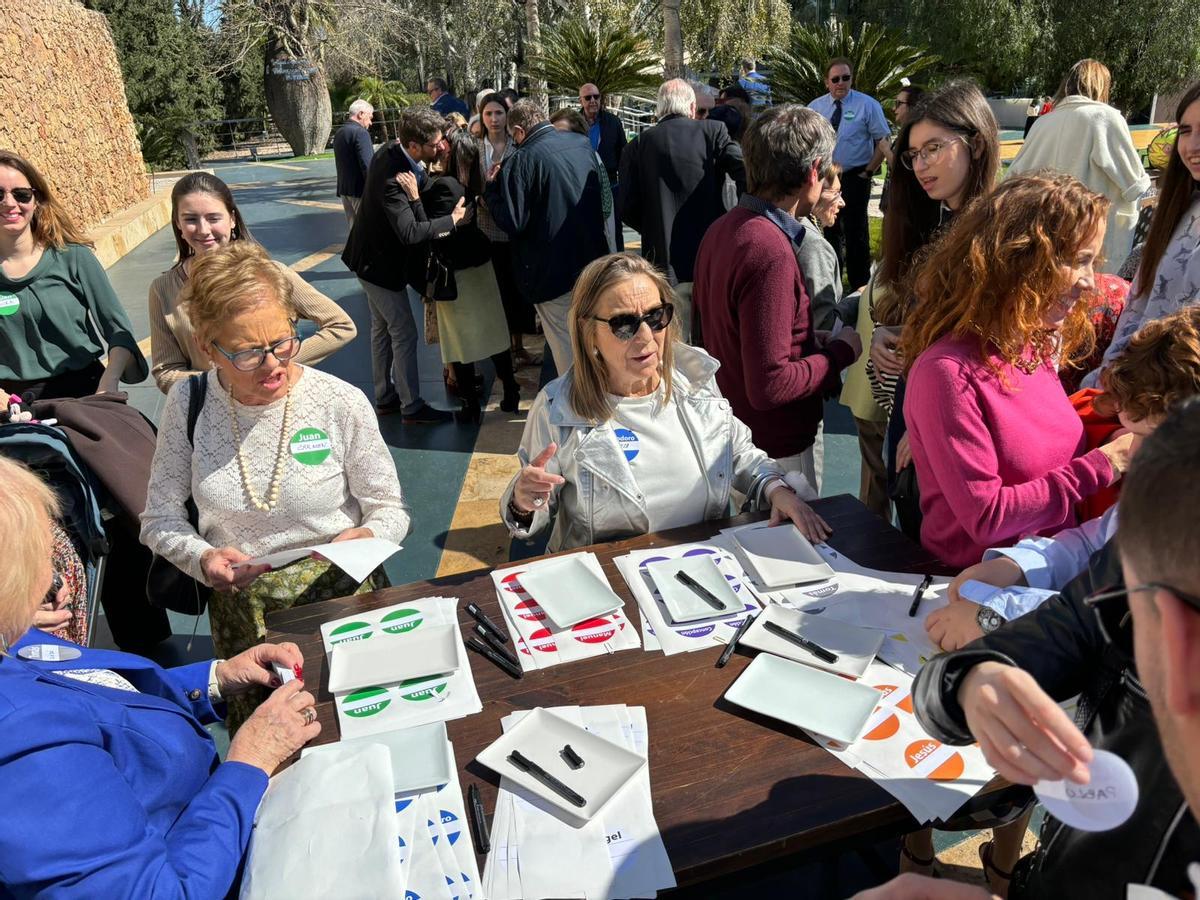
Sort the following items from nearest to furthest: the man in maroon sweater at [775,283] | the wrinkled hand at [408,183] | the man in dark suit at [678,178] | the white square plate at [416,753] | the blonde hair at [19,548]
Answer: the blonde hair at [19,548], the white square plate at [416,753], the man in maroon sweater at [775,283], the wrinkled hand at [408,183], the man in dark suit at [678,178]

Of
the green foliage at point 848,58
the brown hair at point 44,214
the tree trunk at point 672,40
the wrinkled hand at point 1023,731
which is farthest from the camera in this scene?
the tree trunk at point 672,40

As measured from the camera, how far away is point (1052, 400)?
2.14 meters

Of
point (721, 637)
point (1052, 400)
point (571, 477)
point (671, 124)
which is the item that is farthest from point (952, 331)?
point (671, 124)

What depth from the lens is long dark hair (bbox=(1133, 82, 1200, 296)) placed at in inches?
116

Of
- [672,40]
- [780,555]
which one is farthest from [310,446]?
[672,40]

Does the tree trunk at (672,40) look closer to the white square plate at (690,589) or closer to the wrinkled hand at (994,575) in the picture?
the white square plate at (690,589)

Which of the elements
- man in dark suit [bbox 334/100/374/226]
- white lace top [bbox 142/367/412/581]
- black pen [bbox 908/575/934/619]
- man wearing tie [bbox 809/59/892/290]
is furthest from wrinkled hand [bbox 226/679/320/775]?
man wearing tie [bbox 809/59/892/290]

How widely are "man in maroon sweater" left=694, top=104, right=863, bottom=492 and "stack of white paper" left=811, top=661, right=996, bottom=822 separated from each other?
1.36 m

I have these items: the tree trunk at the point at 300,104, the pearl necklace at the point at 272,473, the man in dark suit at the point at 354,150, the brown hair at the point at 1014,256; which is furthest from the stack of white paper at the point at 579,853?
the tree trunk at the point at 300,104

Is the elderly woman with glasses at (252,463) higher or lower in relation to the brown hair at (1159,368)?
lower

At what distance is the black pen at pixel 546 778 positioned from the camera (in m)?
1.48

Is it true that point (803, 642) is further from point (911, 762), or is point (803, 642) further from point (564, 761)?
point (564, 761)

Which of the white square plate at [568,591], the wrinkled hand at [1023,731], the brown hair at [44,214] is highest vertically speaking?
the brown hair at [44,214]

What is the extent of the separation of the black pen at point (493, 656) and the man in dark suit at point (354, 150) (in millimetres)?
5709
